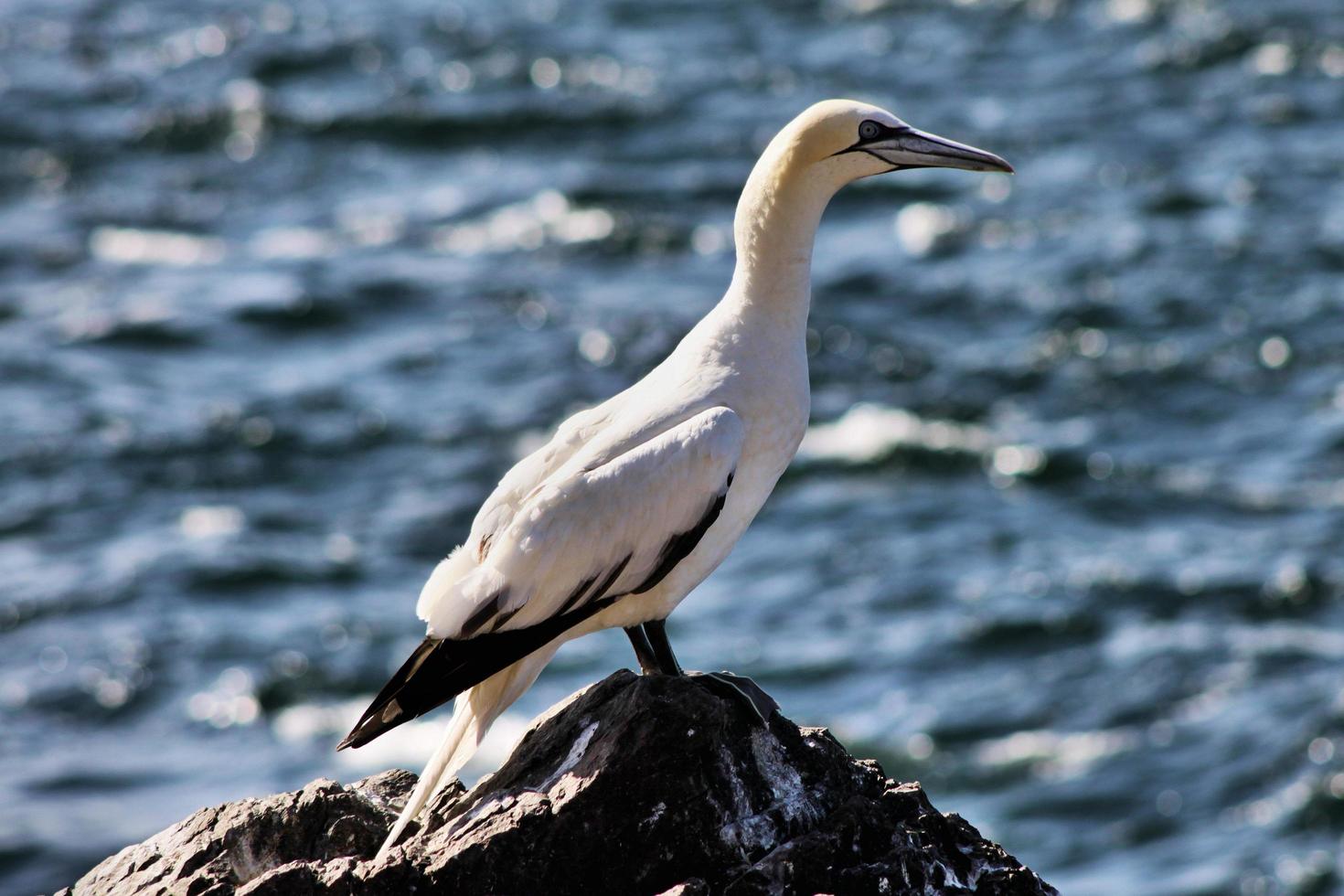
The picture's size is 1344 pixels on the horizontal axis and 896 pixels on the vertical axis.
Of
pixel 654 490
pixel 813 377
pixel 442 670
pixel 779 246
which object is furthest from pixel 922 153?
pixel 813 377

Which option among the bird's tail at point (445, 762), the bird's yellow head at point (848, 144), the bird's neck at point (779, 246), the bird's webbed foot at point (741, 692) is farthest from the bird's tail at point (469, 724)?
the bird's yellow head at point (848, 144)

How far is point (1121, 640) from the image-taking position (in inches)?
836

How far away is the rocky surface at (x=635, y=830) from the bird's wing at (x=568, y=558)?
16.8 inches

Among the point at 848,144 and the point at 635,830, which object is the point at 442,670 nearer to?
the point at 635,830

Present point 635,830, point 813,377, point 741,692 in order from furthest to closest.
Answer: point 813,377
point 741,692
point 635,830

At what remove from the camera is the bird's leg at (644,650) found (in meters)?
8.59

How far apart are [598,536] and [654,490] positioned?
295 millimetres

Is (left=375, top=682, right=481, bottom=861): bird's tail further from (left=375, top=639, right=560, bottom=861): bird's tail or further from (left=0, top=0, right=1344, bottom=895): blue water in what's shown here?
(left=0, top=0, right=1344, bottom=895): blue water

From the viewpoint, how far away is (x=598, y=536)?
8203 millimetres

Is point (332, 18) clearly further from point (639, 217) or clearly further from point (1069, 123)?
point (1069, 123)

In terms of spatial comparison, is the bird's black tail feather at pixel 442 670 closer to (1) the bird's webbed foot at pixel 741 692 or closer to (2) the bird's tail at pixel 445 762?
(2) the bird's tail at pixel 445 762

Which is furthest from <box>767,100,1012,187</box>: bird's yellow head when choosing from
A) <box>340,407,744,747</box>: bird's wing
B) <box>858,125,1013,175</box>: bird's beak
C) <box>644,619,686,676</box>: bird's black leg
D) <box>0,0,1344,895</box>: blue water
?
<box>0,0,1344,895</box>: blue water

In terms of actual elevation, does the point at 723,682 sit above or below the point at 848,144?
below

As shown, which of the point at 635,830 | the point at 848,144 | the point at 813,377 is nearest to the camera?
the point at 635,830
